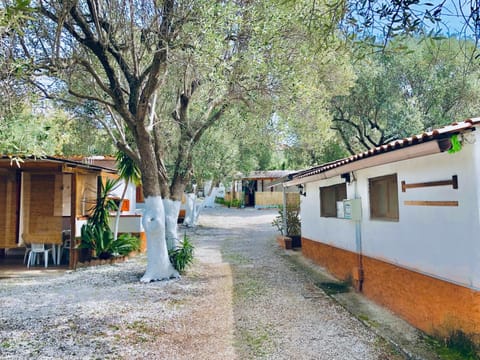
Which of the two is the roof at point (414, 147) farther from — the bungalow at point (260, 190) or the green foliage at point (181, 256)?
the bungalow at point (260, 190)

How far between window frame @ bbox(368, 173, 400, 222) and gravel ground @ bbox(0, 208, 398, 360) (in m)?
2.01

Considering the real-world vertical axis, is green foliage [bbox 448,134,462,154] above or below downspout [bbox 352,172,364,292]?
above

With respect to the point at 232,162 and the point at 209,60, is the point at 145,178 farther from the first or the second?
the point at 232,162

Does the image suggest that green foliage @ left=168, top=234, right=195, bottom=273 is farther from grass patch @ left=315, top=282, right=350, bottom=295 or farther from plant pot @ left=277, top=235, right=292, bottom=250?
plant pot @ left=277, top=235, right=292, bottom=250

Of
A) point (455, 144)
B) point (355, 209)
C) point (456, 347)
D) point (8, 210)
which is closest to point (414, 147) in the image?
point (455, 144)

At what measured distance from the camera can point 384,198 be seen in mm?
7230

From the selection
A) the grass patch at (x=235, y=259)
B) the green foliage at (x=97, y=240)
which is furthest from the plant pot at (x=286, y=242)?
the green foliage at (x=97, y=240)

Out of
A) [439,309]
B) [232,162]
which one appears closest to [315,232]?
[439,309]

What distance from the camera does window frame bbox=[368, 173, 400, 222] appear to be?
265 inches

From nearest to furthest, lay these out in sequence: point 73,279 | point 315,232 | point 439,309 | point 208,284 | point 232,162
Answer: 1. point 439,309
2. point 208,284
3. point 73,279
4. point 315,232
5. point 232,162

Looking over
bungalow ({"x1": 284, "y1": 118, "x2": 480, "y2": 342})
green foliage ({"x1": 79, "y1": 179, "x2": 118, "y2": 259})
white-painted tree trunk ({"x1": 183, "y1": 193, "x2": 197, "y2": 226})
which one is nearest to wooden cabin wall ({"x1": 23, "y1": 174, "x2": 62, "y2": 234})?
green foliage ({"x1": 79, "y1": 179, "x2": 118, "y2": 259})

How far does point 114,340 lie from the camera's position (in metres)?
5.36

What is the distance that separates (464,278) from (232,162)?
16.6 metres

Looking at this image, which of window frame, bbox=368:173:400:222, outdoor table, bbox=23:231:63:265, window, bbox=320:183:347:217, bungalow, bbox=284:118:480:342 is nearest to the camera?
bungalow, bbox=284:118:480:342
